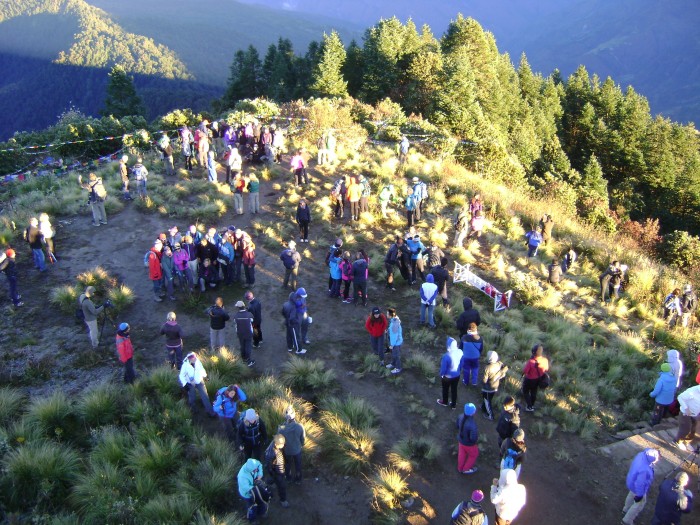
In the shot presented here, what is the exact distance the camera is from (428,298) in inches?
481

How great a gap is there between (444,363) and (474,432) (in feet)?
5.27

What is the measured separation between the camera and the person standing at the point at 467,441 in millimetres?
8109

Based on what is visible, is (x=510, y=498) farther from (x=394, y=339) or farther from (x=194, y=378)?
(x=194, y=378)

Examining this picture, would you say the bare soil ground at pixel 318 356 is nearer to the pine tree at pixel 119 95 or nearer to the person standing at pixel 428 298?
the person standing at pixel 428 298

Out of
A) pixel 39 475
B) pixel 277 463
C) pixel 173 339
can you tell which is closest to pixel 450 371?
pixel 277 463

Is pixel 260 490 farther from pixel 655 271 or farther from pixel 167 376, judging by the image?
pixel 655 271

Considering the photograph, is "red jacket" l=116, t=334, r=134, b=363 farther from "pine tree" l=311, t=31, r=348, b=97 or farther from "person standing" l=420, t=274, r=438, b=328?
"pine tree" l=311, t=31, r=348, b=97

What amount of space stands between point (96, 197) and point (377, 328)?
10573mm

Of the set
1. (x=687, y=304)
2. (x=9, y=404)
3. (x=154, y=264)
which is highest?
(x=687, y=304)

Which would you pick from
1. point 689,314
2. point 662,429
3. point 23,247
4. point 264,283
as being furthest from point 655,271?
point 23,247

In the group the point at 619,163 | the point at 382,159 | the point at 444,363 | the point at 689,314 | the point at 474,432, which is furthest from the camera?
the point at 619,163

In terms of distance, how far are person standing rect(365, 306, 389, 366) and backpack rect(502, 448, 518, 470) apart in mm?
3732

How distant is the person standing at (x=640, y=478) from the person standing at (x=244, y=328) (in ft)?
23.0

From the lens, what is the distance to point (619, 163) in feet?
164
